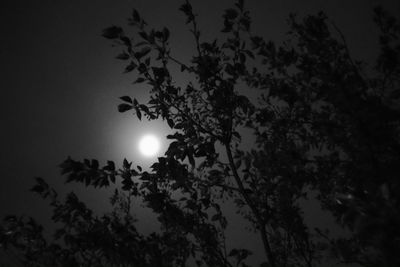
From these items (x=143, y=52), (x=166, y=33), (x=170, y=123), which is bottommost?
(x=170, y=123)

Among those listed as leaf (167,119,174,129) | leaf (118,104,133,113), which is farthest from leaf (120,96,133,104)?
leaf (167,119,174,129)

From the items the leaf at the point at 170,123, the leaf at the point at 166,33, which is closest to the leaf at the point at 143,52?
the leaf at the point at 166,33

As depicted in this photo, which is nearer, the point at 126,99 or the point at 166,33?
the point at 126,99

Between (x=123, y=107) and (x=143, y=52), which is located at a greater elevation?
(x=143, y=52)

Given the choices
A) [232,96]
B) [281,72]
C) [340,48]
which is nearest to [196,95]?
[232,96]

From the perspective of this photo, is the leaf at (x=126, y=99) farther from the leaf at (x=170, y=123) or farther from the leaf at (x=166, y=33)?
the leaf at (x=166, y=33)

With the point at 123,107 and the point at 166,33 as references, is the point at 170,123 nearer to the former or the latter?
the point at 123,107

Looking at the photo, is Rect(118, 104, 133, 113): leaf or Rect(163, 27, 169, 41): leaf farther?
Rect(163, 27, 169, 41): leaf

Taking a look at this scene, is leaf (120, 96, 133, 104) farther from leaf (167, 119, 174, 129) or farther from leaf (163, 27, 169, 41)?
leaf (163, 27, 169, 41)

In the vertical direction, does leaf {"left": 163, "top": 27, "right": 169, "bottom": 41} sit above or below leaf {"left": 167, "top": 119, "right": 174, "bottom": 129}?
above

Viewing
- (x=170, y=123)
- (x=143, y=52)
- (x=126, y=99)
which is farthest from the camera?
(x=170, y=123)

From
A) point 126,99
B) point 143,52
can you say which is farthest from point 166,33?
point 126,99

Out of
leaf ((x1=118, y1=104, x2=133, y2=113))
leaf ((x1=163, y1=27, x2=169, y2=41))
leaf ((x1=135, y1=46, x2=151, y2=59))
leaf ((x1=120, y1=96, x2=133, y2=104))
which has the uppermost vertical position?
leaf ((x1=163, y1=27, x2=169, y2=41))

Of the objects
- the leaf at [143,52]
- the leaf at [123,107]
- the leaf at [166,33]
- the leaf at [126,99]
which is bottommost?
the leaf at [123,107]
